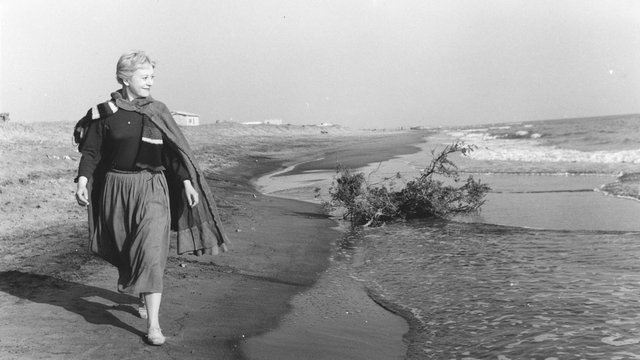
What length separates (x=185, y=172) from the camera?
151 inches

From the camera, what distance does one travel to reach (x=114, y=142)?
11.9 feet

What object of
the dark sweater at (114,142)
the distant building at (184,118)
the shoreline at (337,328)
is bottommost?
the shoreline at (337,328)

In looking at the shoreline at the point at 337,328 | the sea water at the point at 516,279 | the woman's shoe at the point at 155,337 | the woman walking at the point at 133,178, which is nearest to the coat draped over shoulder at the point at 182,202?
the woman walking at the point at 133,178

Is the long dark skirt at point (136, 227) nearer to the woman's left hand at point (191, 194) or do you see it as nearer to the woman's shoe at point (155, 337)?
the woman's left hand at point (191, 194)

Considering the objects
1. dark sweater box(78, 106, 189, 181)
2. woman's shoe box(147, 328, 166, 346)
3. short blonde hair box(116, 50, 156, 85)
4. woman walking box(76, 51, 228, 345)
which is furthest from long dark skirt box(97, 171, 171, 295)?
short blonde hair box(116, 50, 156, 85)

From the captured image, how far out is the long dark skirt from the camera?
3.57 metres

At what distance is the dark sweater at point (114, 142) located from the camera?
11.9ft

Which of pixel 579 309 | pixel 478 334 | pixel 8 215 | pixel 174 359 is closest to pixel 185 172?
pixel 174 359

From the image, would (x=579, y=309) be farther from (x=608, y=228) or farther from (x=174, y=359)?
(x=608, y=228)

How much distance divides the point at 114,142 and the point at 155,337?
4.24ft

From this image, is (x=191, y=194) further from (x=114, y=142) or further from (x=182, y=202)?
(x=114, y=142)

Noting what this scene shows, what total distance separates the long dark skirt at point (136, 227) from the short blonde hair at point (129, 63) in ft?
2.15

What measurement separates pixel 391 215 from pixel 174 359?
20.4 feet

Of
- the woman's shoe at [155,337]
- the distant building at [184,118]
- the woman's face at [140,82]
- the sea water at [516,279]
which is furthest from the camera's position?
the distant building at [184,118]
